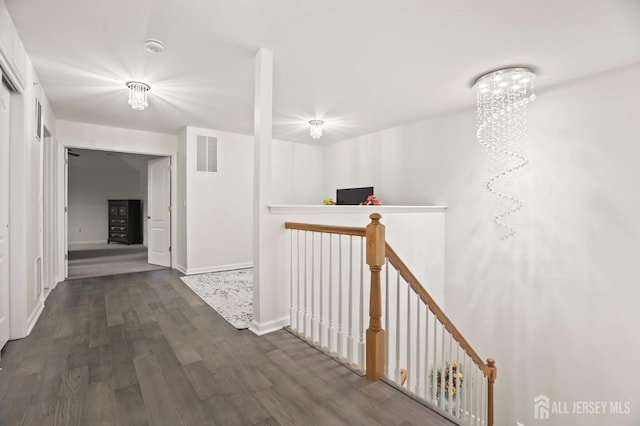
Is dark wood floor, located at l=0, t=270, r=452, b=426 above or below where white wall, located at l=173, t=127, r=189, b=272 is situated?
below

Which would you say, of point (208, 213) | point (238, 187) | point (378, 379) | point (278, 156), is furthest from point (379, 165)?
point (378, 379)

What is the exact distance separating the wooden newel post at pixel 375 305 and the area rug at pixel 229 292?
1294 mm

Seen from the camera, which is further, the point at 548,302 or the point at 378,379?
the point at 548,302

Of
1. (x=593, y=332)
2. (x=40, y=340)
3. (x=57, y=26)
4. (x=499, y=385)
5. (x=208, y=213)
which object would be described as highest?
(x=57, y=26)

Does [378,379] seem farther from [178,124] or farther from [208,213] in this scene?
[178,124]

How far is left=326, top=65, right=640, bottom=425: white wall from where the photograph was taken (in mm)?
2988

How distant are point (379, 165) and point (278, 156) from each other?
6.66 ft

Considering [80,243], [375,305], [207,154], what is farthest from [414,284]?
[80,243]

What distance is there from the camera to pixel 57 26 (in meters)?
2.30

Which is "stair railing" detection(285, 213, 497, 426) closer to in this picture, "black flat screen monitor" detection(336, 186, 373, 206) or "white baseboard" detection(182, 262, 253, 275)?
"black flat screen monitor" detection(336, 186, 373, 206)

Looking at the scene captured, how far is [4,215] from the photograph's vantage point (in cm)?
228

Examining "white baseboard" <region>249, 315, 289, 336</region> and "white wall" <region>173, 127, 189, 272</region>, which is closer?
"white baseboard" <region>249, 315, 289, 336</region>

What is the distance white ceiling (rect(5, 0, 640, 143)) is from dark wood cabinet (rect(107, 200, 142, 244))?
5.82 metres

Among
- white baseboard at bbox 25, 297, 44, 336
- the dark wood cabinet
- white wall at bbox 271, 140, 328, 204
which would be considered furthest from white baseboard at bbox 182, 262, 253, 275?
the dark wood cabinet
